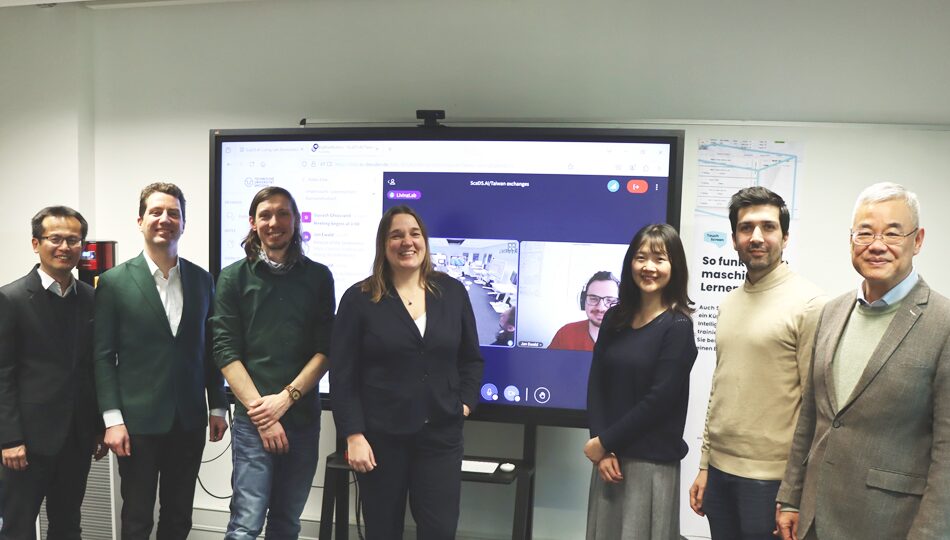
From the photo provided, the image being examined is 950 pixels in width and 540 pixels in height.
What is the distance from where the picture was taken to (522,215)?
9.95 ft

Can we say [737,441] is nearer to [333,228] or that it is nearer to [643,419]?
[643,419]

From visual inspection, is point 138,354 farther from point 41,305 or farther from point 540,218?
point 540,218

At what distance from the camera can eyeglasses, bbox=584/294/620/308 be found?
2984 mm

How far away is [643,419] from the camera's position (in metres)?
2.14

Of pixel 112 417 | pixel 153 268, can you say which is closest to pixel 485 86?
pixel 153 268

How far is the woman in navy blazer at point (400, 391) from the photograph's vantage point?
7.75ft

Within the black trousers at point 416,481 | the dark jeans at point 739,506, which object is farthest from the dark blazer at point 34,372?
the dark jeans at point 739,506

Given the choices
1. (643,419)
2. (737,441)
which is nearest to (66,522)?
(643,419)

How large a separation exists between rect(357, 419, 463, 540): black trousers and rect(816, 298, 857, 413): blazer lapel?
1.13 metres

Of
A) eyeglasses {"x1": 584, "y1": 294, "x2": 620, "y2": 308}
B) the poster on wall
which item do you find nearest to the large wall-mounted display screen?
eyeglasses {"x1": 584, "y1": 294, "x2": 620, "y2": 308}

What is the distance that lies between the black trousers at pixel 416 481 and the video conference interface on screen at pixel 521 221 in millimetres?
690

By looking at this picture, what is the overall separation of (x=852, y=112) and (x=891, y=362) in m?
1.77

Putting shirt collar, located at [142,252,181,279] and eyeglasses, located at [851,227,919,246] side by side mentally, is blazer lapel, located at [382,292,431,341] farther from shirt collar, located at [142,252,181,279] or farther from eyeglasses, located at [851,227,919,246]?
eyeglasses, located at [851,227,919,246]

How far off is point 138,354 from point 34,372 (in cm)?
37
